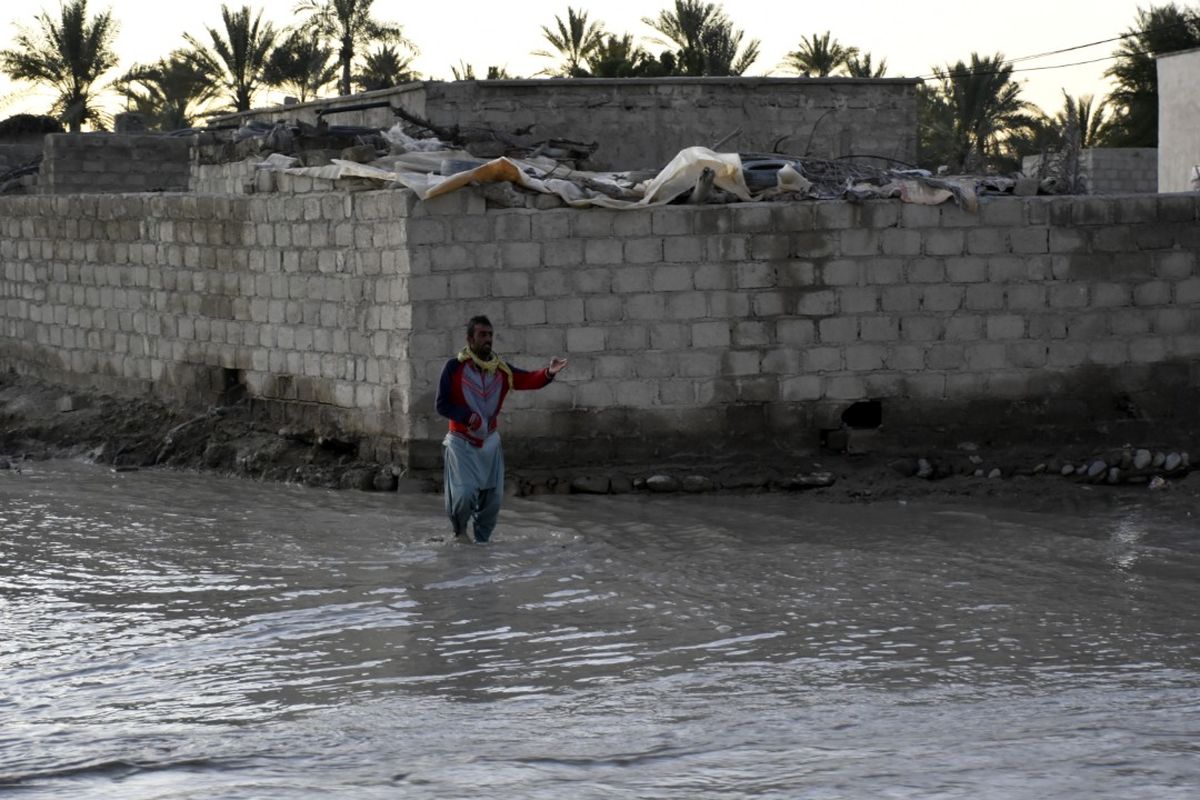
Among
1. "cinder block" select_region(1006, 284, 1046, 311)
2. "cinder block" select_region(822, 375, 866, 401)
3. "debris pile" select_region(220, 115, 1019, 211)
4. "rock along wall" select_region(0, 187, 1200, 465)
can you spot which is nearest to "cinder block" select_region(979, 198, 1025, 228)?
"rock along wall" select_region(0, 187, 1200, 465)

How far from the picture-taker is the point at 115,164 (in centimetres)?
2195

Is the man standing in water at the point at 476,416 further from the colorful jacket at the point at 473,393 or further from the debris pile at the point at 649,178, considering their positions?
the debris pile at the point at 649,178

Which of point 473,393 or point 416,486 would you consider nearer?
point 473,393

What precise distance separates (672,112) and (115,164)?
292 inches

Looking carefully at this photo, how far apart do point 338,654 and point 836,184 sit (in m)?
6.17

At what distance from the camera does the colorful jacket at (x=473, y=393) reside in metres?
9.33

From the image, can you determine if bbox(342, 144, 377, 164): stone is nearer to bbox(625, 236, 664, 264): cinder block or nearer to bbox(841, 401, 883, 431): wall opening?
bbox(625, 236, 664, 264): cinder block

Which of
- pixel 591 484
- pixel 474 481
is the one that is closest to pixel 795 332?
pixel 591 484

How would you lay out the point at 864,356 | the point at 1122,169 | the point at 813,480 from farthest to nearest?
1. the point at 1122,169
2. the point at 864,356
3. the point at 813,480

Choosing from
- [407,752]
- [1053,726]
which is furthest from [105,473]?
[1053,726]

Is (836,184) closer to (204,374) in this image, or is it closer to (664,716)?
(204,374)

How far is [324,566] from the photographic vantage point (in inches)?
363

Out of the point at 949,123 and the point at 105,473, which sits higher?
the point at 949,123

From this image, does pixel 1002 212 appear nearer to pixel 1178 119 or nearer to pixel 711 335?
pixel 711 335
